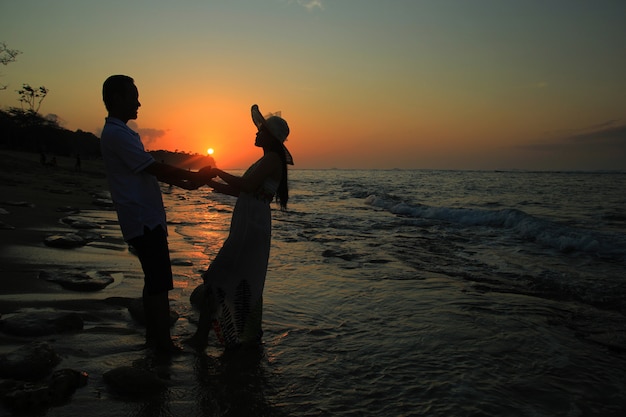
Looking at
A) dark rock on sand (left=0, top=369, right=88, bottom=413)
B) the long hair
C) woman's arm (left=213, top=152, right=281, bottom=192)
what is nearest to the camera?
dark rock on sand (left=0, top=369, right=88, bottom=413)

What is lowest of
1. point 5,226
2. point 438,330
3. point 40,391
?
point 438,330

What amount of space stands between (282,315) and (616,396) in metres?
3.03

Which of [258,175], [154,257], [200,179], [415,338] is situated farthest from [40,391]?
[415,338]

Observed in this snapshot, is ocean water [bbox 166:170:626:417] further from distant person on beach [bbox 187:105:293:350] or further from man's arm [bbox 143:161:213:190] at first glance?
man's arm [bbox 143:161:213:190]

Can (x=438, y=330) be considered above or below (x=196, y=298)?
below

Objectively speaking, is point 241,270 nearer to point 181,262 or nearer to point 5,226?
point 181,262

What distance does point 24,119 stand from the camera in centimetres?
6306

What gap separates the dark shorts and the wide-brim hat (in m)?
1.22

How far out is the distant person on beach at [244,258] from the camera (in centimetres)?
359

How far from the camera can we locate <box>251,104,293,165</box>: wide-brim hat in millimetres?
3627

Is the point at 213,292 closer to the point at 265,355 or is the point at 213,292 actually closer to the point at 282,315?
the point at 265,355

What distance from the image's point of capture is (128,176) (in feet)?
10.2

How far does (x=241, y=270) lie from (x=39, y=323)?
1.70m

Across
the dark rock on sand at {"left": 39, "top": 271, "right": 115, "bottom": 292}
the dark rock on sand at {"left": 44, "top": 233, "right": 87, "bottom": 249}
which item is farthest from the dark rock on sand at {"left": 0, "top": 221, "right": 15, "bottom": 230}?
the dark rock on sand at {"left": 39, "top": 271, "right": 115, "bottom": 292}
